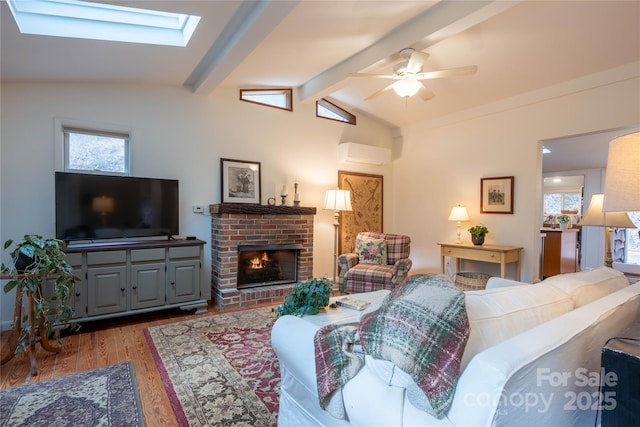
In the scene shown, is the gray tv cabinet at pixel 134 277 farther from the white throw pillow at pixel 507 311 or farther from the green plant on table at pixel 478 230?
the green plant on table at pixel 478 230

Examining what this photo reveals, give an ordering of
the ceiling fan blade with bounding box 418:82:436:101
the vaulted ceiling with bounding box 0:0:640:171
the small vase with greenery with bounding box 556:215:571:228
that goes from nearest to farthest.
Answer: the vaulted ceiling with bounding box 0:0:640:171, the ceiling fan blade with bounding box 418:82:436:101, the small vase with greenery with bounding box 556:215:571:228

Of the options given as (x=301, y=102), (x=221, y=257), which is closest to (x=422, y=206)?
(x=301, y=102)

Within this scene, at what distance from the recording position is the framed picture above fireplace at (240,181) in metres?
4.29

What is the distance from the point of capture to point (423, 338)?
97 centimetres

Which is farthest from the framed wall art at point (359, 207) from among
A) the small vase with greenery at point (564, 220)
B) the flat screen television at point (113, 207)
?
the small vase with greenery at point (564, 220)

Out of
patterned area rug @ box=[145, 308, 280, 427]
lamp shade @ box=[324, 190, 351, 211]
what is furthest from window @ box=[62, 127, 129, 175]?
lamp shade @ box=[324, 190, 351, 211]

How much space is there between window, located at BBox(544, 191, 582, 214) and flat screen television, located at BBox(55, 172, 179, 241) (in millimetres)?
8791

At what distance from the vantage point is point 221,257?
A: 3.96 meters

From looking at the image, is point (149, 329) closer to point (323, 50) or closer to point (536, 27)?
point (323, 50)

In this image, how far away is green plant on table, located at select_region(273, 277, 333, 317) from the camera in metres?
1.75

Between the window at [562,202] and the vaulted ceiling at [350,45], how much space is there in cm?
533

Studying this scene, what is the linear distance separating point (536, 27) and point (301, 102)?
2931 mm

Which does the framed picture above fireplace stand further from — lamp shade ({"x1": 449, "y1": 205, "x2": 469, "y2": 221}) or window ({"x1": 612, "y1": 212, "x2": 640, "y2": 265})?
window ({"x1": 612, "y1": 212, "x2": 640, "y2": 265})

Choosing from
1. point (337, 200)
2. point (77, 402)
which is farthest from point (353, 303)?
point (337, 200)
